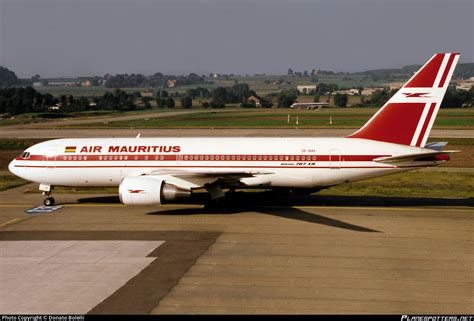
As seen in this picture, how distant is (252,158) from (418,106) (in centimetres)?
938

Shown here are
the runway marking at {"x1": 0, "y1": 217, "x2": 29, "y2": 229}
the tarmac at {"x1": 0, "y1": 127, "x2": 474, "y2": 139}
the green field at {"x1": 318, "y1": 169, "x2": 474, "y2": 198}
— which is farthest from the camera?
the tarmac at {"x1": 0, "y1": 127, "x2": 474, "y2": 139}

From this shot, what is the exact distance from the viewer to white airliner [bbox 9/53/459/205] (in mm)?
28688

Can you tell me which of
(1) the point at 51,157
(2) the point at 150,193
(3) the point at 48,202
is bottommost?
(3) the point at 48,202

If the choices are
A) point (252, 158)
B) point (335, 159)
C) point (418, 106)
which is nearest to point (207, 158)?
point (252, 158)

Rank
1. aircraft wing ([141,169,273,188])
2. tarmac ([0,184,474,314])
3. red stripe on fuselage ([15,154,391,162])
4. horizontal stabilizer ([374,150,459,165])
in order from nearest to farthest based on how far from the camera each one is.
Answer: tarmac ([0,184,474,314]) < horizontal stabilizer ([374,150,459,165]) < aircraft wing ([141,169,273,188]) < red stripe on fuselage ([15,154,391,162])

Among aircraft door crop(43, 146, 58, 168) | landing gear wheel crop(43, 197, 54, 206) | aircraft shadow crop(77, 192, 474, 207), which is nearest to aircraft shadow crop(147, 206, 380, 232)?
aircraft shadow crop(77, 192, 474, 207)

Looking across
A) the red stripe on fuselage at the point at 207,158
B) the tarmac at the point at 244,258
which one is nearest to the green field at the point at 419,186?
the tarmac at the point at 244,258

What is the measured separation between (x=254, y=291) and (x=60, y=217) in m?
15.3

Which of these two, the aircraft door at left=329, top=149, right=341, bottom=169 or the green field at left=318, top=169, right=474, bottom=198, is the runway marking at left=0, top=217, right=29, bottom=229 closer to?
the aircraft door at left=329, top=149, right=341, bottom=169

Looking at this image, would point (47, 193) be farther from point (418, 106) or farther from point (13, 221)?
point (418, 106)

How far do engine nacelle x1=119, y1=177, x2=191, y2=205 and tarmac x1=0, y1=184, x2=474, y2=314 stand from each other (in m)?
1.15

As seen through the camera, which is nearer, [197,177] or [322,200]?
[197,177]

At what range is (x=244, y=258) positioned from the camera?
21.9 metres

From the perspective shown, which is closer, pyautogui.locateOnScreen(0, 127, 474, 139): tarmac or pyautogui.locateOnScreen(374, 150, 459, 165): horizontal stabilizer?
pyautogui.locateOnScreen(374, 150, 459, 165): horizontal stabilizer
